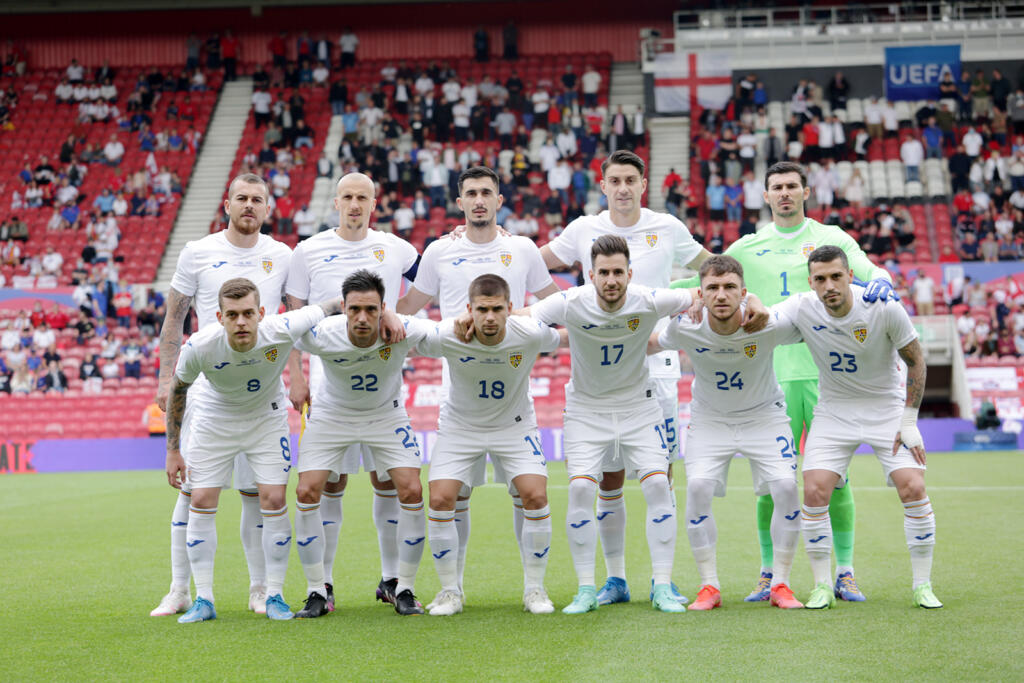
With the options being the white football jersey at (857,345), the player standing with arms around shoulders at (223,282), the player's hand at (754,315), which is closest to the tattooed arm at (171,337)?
the player standing with arms around shoulders at (223,282)

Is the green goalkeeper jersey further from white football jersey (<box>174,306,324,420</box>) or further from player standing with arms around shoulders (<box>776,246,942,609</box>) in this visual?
white football jersey (<box>174,306,324,420</box>)

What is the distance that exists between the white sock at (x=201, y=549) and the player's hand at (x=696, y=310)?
120 inches

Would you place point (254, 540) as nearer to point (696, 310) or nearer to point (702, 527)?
point (702, 527)

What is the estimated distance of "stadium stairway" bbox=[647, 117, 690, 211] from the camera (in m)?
27.4

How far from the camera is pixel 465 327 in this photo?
6.39m

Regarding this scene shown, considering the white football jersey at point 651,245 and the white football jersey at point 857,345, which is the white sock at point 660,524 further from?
the white football jersey at point 857,345

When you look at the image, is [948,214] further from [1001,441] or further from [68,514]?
[68,514]

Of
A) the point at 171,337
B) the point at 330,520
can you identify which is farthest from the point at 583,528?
the point at 171,337

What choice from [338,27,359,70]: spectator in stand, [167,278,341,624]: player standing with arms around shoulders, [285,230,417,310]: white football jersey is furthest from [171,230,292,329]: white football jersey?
[338,27,359,70]: spectator in stand

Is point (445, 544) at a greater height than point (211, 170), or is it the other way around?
point (211, 170)

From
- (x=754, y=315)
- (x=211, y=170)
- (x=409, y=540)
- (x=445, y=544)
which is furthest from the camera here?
(x=211, y=170)

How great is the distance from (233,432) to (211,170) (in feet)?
79.8

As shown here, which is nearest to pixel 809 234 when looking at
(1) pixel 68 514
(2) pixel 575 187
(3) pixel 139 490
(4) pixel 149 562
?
(4) pixel 149 562

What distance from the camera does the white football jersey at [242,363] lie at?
639 centimetres
